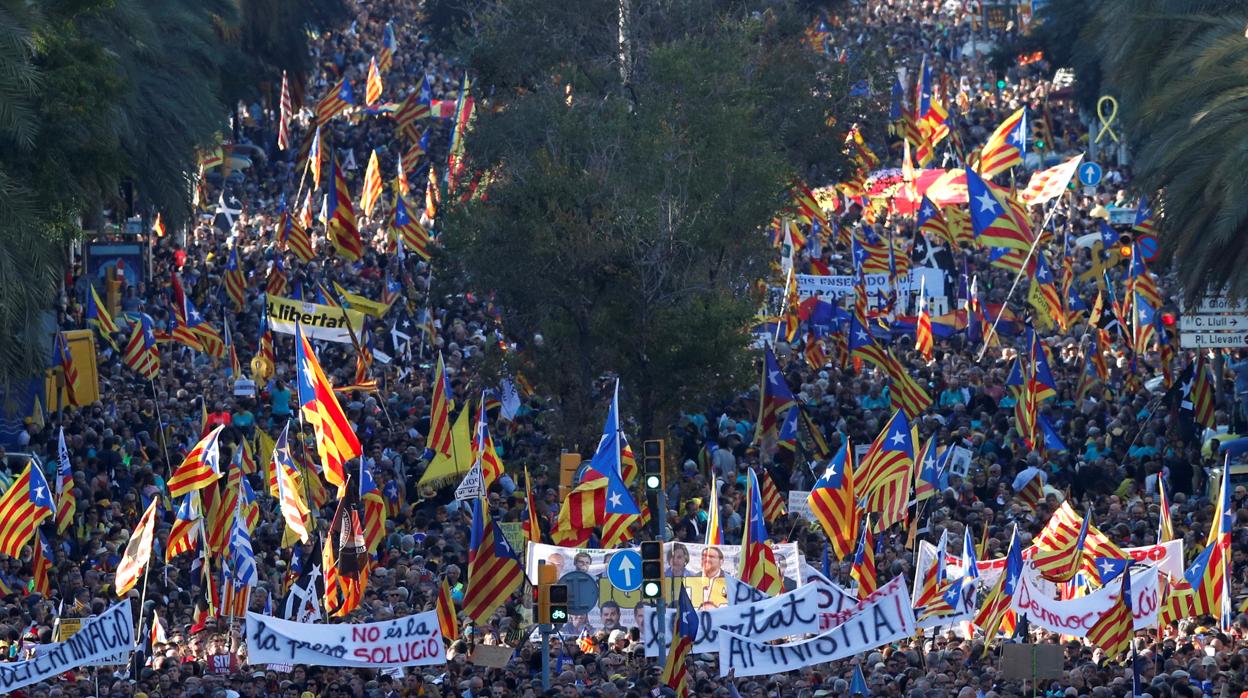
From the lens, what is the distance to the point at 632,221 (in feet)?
133

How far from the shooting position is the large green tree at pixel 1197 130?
127 ft

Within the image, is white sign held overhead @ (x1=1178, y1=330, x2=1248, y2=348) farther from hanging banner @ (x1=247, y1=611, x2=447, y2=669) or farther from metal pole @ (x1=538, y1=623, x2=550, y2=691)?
hanging banner @ (x1=247, y1=611, x2=447, y2=669)

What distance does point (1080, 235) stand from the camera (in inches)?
2288

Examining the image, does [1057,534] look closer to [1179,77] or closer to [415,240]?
[1179,77]

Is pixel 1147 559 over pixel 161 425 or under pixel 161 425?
under

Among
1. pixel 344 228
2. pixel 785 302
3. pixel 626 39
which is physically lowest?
pixel 785 302

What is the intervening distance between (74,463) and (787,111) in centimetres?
1957

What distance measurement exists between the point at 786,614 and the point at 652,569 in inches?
58.1

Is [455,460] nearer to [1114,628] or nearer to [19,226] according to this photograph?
[19,226]

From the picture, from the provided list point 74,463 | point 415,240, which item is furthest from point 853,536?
point 415,240

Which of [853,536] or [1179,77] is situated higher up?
[1179,77]

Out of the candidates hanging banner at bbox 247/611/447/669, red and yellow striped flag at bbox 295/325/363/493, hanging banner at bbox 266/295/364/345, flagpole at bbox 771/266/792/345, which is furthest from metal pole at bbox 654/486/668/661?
flagpole at bbox 771/266/792/345

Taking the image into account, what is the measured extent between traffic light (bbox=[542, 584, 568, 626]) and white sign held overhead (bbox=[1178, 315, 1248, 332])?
654 inches

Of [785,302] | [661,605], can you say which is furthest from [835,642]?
[785,302]
